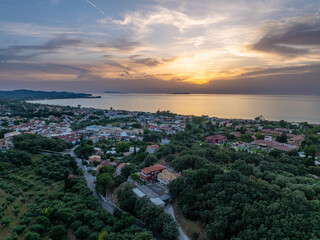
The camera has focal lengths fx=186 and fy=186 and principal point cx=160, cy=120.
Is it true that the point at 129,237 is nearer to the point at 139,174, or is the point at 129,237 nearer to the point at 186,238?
the point at 186,238

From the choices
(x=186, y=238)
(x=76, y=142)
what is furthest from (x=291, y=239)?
(x=76, y=142)

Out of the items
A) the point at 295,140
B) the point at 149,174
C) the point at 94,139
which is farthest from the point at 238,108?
the point at 149,174

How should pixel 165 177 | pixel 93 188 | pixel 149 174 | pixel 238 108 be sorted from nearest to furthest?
pixel 165 177
pixel 93 188
pixel 149 174
pixel 238 108

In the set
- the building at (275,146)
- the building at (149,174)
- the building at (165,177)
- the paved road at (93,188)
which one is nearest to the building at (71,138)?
the paved road at (93,188)

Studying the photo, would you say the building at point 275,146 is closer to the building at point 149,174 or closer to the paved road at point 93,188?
the building at point 149,174

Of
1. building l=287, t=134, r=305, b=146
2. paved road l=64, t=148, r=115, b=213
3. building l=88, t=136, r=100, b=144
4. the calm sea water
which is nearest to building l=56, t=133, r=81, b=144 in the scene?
building l=88, t=136, r=100, b=144

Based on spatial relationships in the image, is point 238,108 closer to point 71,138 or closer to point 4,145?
point 71,138

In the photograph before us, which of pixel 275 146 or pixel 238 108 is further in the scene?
pixel 238 108

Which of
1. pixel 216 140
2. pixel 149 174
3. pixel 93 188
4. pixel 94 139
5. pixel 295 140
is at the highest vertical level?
pixel 149 174

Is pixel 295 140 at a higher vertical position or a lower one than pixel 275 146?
lower

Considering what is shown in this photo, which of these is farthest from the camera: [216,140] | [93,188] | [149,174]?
[216,140]

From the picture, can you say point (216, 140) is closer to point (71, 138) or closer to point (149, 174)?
point (149, 174)
